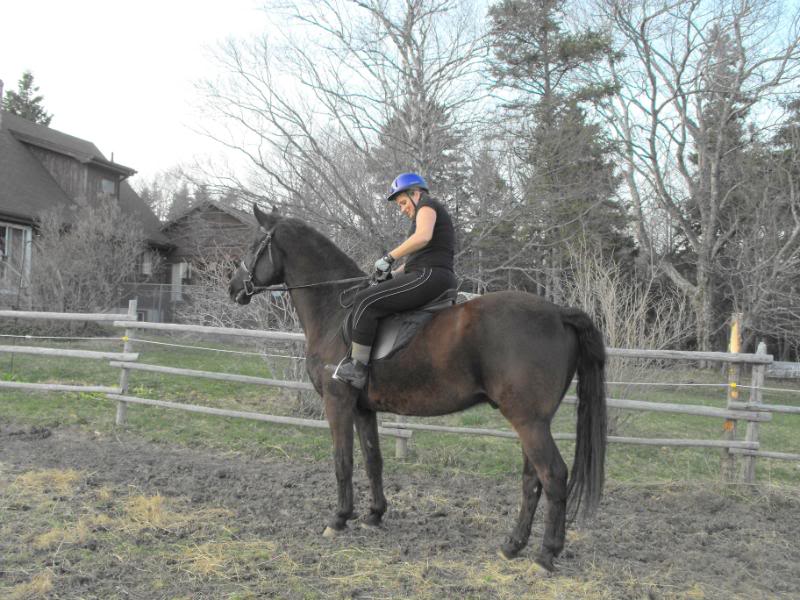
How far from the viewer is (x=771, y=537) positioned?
4.71m

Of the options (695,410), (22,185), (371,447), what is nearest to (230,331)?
(371,447)

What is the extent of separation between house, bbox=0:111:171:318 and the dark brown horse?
55.6 ft

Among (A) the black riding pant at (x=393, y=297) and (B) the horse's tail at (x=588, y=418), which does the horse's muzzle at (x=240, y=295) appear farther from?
(B) the horse's tail at (x=588, y=418)

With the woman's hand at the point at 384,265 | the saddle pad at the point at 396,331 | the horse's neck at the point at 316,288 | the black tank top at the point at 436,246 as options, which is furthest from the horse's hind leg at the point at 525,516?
the horse's neck at the point at 316,288

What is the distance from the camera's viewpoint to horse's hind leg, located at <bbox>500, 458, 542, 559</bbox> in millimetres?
4043

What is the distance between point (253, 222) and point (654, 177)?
1703 centimetres

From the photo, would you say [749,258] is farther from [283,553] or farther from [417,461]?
[283,553]

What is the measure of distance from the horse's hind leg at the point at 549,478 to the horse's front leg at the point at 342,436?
131 centimetres

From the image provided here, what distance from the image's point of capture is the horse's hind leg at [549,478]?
3.81 m

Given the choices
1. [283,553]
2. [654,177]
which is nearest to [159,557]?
[283,553]

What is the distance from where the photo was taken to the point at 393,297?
4215mm

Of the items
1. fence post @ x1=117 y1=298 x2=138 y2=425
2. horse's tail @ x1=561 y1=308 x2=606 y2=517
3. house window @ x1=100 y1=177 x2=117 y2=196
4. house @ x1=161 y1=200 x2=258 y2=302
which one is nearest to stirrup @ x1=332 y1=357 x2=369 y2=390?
horse's tail @ x1=561 y1=308 x2=606 y2=517

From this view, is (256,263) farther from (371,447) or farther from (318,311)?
(371,447)

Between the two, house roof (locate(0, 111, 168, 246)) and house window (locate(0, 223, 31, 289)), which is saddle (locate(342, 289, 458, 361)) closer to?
house window (locate(0, 223, 31, 289))
